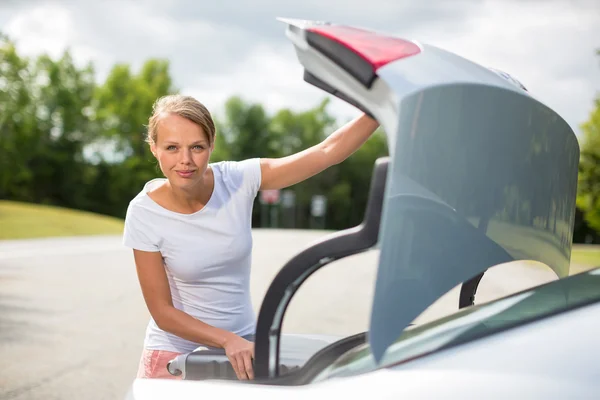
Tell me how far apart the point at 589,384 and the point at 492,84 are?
0.59m

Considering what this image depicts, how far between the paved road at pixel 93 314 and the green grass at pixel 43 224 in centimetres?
1345

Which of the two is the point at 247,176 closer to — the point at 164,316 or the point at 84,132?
the point at 164,316

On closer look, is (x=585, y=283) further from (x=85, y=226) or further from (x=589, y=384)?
(x=85, y=226)

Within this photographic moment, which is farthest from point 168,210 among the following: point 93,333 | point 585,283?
point 93,333

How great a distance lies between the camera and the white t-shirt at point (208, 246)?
2295 millimetres

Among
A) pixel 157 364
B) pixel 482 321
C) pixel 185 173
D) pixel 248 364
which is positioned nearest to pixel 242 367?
pixel 248 364

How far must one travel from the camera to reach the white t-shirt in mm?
2295

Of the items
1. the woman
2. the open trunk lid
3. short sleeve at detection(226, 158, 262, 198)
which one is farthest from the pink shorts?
the open trunk lid

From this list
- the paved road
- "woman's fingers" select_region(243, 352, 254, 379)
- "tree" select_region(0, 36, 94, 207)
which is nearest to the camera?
"woman's fingers" select_region(243, 352, 254, 379)

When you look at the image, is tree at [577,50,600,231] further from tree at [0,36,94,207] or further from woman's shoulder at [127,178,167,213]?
tree at [0,36,94,207]

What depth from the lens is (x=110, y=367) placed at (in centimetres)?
645

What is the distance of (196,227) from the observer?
7.63 ft

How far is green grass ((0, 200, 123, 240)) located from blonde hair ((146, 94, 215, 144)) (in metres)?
27.5

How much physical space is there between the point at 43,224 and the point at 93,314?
2582cm
